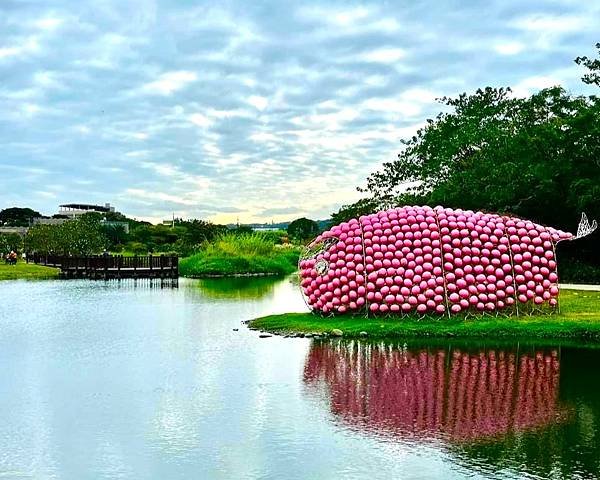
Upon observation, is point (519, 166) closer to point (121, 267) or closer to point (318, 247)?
point (318, 247)

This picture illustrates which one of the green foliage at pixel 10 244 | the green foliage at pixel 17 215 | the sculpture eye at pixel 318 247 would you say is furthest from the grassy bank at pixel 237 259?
the green foliage at pixel 17 215

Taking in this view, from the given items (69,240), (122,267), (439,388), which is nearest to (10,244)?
(69,240)

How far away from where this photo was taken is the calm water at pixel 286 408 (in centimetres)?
758

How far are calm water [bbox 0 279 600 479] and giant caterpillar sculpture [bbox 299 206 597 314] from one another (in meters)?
2.36

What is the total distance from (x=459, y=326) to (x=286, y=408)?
7.39 meters

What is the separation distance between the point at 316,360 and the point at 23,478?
6856mm

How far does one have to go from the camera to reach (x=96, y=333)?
57.3ft

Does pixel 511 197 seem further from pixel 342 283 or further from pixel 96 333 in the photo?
pixel 96 333

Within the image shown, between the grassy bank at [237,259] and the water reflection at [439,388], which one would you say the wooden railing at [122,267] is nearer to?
the grassy bank at [237,259]

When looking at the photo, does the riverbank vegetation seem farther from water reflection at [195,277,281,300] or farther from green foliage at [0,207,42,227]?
green foliage at [0,207,42,227]

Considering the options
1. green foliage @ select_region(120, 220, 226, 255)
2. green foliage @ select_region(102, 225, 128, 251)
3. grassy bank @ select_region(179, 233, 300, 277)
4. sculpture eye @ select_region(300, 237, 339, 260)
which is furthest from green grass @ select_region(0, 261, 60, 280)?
green foliage @ select_region(102, 225, 128, 251)

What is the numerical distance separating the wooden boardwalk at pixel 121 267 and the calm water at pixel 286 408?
26.3m

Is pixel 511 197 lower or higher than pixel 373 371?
higher

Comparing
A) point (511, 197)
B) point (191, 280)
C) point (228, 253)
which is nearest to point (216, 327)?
point (511, 197)
